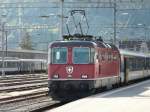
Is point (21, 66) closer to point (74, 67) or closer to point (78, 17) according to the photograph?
point (78, 17)

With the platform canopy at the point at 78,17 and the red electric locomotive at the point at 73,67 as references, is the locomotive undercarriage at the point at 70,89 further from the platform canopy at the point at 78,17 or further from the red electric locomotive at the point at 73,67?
the platform canopy at the point at 78,17

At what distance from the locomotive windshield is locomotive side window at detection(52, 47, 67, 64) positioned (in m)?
0.47

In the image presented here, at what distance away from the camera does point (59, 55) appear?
1008 inches

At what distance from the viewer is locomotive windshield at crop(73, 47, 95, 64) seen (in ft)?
83.1

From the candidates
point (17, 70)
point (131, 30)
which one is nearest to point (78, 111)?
point (17, 70)

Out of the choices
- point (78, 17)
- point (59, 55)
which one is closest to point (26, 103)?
point (59, 55)

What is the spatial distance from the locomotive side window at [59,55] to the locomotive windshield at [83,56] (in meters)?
0.47

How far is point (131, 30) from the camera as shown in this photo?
270 feet

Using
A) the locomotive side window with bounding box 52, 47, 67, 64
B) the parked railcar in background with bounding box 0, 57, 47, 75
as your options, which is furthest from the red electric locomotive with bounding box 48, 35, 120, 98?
the parked railcar in background with bounding box 0, 57, 47, 75

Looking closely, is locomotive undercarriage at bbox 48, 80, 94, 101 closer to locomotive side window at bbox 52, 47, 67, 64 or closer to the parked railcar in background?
locomotive side window at bbox 52, 47, 67, 64

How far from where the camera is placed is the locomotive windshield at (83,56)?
25.3 m

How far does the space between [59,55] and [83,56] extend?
1.13m

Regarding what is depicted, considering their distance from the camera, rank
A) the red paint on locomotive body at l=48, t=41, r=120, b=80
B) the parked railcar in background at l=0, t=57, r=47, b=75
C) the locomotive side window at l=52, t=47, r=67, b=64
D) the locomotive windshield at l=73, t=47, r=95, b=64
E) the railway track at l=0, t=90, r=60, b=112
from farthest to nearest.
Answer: the parked railcar in background at l=0, t=57, r=47, b=75
the locomotive side window at l=52, t=47, r=67, b=64
the locomotive windshield at l=73, t=47, r=95, b=64
the red paint on locomotive body at l=48, t=41, r=120, b=80
the railway track at l=0, t=90, r=60, b=112

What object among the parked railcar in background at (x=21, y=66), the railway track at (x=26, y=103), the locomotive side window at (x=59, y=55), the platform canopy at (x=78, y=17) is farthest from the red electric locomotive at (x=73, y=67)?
the parked railcar in background at (x=21, y=66)
